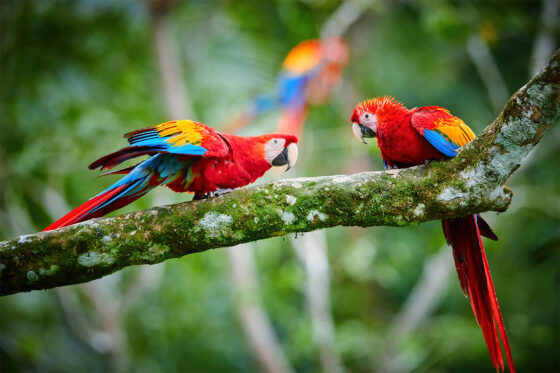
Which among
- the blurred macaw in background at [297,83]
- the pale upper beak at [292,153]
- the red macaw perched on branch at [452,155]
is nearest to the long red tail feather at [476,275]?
the red macaw perched on branch at [452,155]

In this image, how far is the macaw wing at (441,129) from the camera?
66.2 inches

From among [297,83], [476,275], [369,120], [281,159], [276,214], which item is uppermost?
[297,83]

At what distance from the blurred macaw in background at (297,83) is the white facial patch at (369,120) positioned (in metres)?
1.96

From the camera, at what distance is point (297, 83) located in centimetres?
410

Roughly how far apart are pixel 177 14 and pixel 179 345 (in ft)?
12.4

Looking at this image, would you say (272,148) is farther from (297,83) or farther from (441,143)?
(297,83)

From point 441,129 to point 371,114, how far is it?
0.38 meters

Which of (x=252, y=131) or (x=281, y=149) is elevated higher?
(x=252, y=131)

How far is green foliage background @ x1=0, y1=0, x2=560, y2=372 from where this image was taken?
3881mm

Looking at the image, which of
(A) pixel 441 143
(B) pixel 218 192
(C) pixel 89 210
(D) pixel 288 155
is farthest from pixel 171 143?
(A) pixel 441 143

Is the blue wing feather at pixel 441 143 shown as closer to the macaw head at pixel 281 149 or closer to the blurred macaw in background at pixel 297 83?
the macaw head at pixel 281 149

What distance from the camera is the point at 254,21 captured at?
5.05m

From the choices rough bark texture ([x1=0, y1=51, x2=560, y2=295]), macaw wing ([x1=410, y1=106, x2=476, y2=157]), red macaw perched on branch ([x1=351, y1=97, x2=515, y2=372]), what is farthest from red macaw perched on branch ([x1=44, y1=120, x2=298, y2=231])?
macaw wing ([x1=410, y1=106, x2=476, y2=157])

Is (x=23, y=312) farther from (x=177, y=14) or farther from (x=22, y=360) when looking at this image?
(x=177, y=14)
